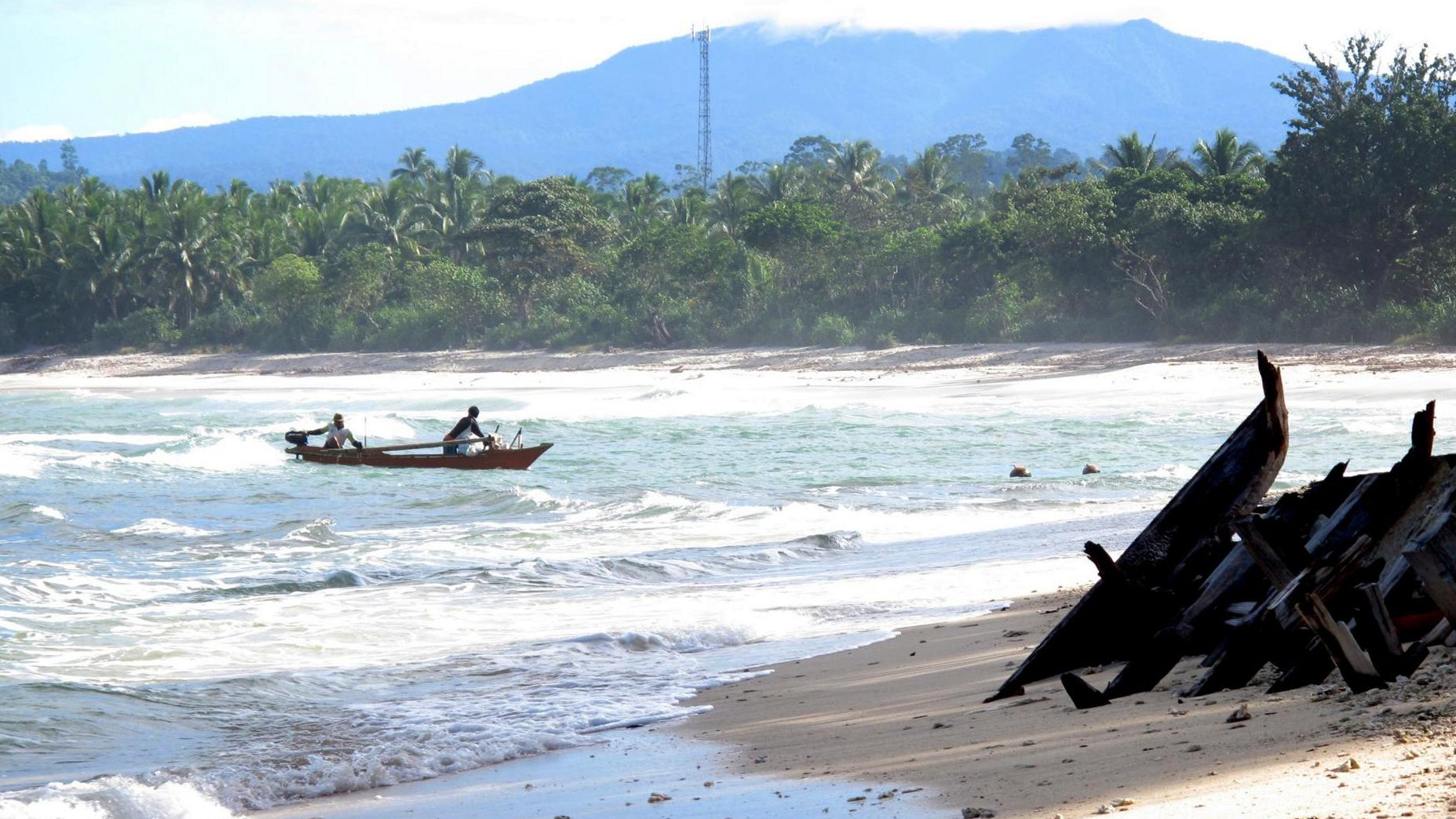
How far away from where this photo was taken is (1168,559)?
6.07m

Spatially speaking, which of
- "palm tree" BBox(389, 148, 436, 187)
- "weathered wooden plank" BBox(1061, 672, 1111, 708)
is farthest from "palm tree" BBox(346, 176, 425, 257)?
"weathered wooden plank" BBox(1061, 672, 1111, 708)

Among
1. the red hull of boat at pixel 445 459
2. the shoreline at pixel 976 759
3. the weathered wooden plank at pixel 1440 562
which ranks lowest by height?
the red hull of boat at pixel 445 459

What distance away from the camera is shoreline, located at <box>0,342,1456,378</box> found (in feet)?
116

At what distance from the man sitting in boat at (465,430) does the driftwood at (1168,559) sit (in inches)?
712

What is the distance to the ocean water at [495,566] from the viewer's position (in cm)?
730

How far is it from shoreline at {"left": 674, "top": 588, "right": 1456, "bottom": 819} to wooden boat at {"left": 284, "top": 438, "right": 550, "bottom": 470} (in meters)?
16.1

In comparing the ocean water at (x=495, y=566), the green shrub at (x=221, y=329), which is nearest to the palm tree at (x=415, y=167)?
the green shrub at (x=221, y=329)

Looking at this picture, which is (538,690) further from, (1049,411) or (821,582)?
(1049,411)

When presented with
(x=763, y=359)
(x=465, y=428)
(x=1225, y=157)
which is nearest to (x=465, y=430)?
(x=465, y=428)

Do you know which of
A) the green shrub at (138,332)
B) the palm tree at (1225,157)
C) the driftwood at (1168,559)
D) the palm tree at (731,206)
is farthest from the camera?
the green shrub at (138,332)

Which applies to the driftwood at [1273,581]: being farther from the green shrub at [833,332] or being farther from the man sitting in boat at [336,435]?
the green shrub at [833,332]

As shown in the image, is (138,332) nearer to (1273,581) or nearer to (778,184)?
(778,184)

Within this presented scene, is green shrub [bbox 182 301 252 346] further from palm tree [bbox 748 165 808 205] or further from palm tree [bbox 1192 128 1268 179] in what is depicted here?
palm tree [bbox 1192 128 1268 179]

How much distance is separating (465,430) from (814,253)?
3219cm
